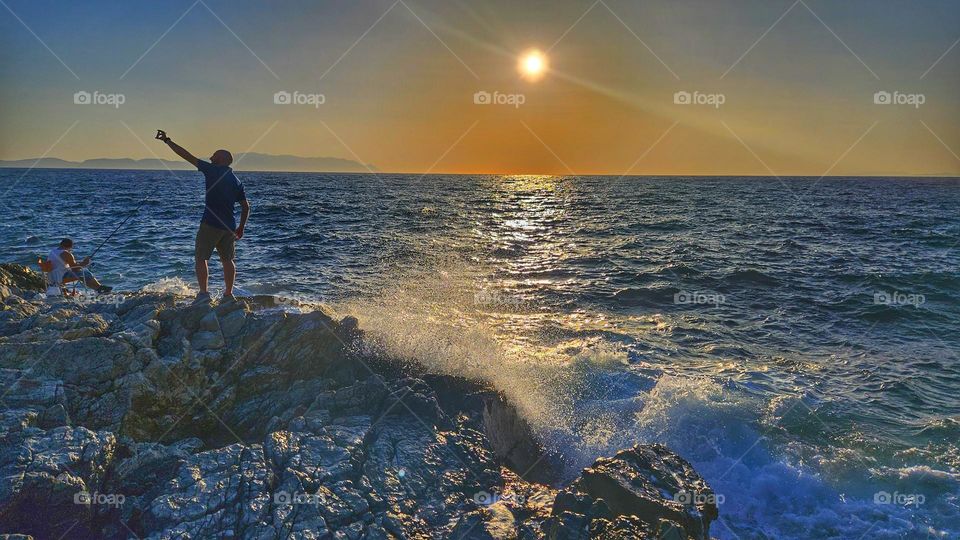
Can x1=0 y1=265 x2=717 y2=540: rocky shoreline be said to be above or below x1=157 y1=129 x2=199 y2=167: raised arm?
below

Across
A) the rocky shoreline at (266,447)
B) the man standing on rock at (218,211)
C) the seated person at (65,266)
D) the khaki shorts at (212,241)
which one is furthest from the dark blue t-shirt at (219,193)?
the seated person at (65,266)

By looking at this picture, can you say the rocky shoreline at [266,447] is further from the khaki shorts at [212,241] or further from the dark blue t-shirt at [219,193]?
the dark blue t-shirt at [219,193]

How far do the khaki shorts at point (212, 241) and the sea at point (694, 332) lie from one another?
9.61 feet

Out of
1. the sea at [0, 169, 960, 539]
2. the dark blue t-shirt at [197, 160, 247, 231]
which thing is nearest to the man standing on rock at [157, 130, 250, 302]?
the dark blue t-shirt at [197, 160, 247, 231]

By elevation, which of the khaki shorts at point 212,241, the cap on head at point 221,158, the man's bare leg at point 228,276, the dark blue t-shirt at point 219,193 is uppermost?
the cap on head at point 221,158

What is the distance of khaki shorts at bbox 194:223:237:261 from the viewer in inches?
349

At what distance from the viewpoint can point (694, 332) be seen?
554 inches

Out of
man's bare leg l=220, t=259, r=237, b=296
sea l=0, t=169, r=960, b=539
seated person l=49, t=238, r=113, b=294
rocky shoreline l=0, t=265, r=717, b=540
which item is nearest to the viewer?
rocky shoreline l=0, t=265, r=717, b=540

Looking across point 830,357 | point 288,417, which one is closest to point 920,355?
Answer: point 830,357

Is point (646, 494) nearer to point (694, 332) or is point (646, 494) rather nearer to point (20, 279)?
point (694, 332)

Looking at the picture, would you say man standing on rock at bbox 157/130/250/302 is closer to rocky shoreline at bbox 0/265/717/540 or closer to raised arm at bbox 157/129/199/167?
raised arm at bbox 157/129/199/167

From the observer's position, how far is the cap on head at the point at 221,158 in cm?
874

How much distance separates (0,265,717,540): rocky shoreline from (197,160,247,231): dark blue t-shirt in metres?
1.51

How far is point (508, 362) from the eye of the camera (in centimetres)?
1041
